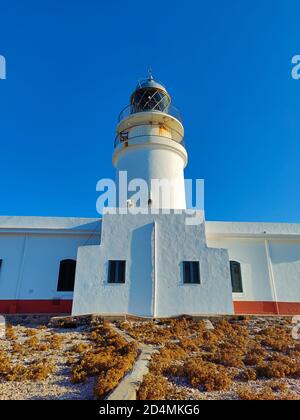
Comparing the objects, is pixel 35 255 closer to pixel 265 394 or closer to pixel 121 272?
pixel 121 272

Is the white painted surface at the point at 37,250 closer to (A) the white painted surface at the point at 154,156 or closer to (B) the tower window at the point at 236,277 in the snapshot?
(A) the white painted surface at the point at 154,156

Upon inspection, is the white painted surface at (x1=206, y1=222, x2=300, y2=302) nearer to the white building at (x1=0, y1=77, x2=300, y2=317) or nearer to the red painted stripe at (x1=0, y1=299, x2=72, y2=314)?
the white building at (x1=0, y1=77, x2=300, y2=317)

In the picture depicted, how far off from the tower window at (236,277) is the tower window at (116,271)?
4.82 metres

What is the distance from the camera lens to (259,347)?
24.3ft

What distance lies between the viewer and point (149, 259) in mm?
11102

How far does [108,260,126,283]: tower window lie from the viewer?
35.8 ft

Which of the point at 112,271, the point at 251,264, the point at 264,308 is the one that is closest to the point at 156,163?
the point at 112,271

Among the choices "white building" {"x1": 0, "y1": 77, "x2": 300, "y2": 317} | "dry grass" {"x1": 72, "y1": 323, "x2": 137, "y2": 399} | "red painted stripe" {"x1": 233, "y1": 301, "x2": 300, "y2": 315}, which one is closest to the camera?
"dry grass" {"x1": 72, "y1": 323, "x2": 137, "y2": 399}

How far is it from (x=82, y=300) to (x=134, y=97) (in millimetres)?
12301

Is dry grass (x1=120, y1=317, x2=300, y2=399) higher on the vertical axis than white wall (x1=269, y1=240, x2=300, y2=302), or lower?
lower

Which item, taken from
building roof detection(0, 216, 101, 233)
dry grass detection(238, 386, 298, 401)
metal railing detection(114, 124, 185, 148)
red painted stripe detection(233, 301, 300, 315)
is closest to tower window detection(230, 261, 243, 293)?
red painted stripe detection(233, 301, 300, 315)

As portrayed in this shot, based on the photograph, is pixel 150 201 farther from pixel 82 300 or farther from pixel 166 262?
pixel 82 300

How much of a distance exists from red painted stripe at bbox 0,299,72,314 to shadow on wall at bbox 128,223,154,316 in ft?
10.2

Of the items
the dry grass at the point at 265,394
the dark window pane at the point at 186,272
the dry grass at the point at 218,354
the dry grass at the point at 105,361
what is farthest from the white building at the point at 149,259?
the dry grass at the point at 265,394
